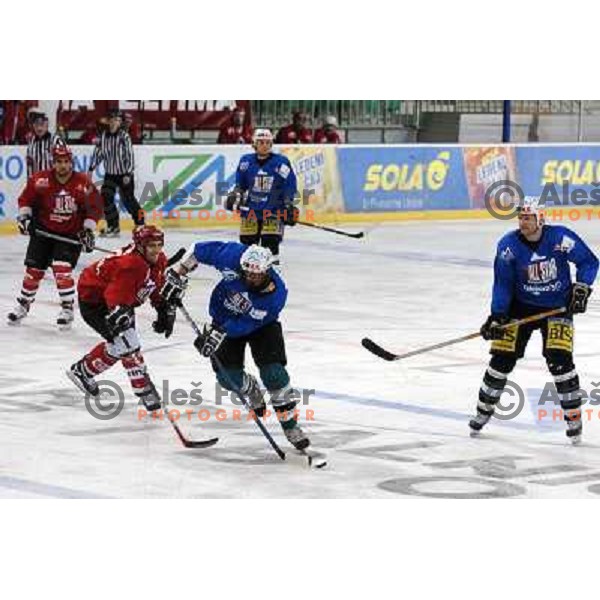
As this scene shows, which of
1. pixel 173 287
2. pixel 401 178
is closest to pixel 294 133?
pixel 401 178

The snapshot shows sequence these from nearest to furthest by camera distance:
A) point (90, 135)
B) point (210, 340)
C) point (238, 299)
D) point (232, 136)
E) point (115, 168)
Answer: point (238, 299) < point (210, 340) < point (115, 168) < point (90, 135) < point (232, 136)

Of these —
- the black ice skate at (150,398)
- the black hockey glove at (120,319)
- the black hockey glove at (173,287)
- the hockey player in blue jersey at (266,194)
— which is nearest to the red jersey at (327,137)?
the hockey player in blue jersey at (266,194)

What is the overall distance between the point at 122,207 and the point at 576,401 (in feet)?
41.6

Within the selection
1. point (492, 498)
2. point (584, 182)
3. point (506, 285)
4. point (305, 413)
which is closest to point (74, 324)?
point (305, 413)

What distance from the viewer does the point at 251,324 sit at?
397 inches

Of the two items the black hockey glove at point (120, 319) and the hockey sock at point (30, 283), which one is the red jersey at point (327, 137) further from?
the black hockey glove at point (120, 319)

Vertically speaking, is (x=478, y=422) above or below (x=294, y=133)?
below

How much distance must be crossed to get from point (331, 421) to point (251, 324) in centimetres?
143

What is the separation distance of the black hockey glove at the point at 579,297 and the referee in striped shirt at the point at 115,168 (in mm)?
11937

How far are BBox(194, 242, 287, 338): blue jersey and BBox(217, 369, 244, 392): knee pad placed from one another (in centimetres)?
25

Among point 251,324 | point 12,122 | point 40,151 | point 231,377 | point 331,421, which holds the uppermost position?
point 12,122

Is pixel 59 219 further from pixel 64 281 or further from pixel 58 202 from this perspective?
pixel 64 281

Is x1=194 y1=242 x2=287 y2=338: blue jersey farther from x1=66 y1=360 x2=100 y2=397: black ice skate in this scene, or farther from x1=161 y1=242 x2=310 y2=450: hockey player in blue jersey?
x1=66 y1=360 x2=100 y2=397: black ice skate
